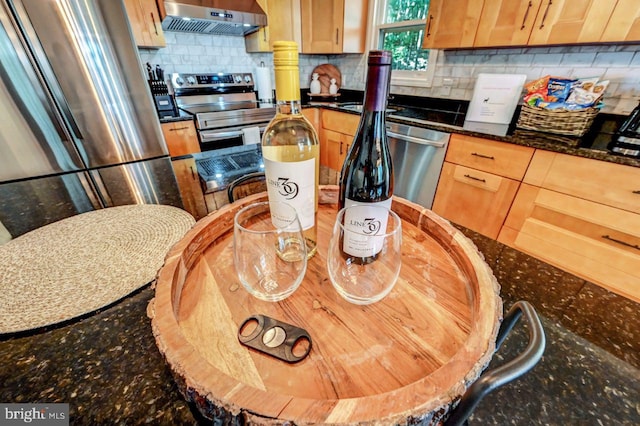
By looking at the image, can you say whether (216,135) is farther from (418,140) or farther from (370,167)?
(370,167)

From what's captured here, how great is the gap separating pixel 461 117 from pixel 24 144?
2642mm

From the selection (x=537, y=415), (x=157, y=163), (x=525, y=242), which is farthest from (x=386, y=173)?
(x=157, y=163)

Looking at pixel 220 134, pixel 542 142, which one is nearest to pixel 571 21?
Result: pixel 542 142

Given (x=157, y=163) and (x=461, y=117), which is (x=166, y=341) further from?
(x=461, y=117)

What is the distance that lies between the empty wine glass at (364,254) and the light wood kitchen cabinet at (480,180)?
4.34 feet

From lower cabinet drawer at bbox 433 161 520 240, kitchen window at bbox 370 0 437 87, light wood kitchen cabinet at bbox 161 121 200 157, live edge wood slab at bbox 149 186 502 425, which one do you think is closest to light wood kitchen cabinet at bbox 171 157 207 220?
light wood kitchen cabinet at bbox 161 121 200 157

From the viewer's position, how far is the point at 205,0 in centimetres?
186

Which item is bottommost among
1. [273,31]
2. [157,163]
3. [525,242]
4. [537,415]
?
[525,242]

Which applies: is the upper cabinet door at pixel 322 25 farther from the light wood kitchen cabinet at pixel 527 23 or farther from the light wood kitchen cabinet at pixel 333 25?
the light wood kitchen cabinet at pixel 527 23

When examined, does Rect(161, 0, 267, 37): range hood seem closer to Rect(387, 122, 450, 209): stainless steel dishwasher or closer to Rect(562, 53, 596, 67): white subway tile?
Rect(387, 122, 450, 209): stainless steel dishwasher

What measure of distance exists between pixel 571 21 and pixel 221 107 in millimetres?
2389

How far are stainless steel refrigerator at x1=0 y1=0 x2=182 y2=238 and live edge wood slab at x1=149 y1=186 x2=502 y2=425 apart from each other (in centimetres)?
73

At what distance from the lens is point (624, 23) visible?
1159mm

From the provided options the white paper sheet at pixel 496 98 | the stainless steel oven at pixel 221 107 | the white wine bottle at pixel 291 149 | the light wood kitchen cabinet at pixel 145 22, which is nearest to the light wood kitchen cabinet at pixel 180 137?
the stainless steel oven at pixel 221 107
